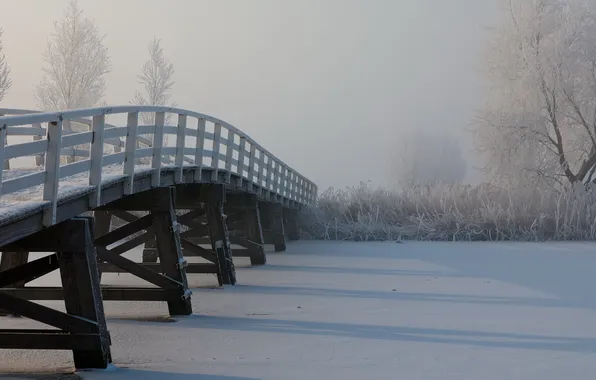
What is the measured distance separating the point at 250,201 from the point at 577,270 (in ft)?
23.1

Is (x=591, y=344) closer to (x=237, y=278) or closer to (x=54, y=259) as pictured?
(x=54, y=259)

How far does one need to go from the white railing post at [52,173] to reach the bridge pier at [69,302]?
0.40 meters

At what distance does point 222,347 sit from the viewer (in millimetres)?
7926

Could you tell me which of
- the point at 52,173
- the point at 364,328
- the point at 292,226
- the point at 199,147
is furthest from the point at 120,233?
the point at 292,226

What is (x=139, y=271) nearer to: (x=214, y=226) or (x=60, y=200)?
(x=60, y=200)

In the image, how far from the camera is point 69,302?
6957mm

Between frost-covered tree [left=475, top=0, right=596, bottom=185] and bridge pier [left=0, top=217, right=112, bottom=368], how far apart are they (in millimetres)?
25299

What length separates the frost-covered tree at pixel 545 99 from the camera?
30.4 m

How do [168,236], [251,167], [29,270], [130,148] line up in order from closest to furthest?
1. [29,270]
2. [130,148]
3. [168,236]
4. [251,167]

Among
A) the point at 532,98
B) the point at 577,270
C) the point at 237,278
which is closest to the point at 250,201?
the point at 237,278

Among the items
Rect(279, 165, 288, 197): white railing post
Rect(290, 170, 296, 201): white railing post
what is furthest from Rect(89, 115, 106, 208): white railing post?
Rect(290, 170, 296, 201): white railing post

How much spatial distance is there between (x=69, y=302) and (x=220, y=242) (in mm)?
6879

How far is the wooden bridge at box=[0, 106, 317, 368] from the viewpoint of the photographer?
666cm

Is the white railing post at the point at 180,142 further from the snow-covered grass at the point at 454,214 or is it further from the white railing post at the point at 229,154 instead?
the snow-covered grass at the point at 454,214
